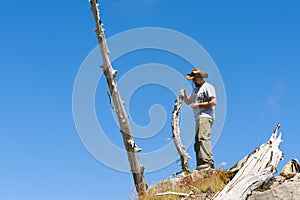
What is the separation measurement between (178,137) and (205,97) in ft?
10.4

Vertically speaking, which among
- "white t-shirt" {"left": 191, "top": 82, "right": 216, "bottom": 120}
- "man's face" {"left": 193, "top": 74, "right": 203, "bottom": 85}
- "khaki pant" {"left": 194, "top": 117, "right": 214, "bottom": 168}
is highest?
"man's face" {"left": 193, "top": 74, "right": 203, "bottom": 85}

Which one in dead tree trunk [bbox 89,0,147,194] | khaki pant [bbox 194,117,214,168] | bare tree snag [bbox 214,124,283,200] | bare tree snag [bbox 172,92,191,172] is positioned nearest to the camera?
bare tree snag [bbox 214,124,283,200]

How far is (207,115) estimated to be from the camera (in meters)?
11.9

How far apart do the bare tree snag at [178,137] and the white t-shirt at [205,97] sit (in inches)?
95.8

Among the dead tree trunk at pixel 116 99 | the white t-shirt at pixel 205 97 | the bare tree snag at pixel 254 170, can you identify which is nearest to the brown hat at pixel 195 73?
the white t-shirt at pixel 205 97

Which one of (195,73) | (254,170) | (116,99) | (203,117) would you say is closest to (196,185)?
(254,170)

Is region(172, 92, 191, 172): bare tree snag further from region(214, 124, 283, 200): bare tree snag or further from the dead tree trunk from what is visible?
region(214, 124, 283, 200): bare tree snag

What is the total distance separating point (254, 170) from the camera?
995 centimetres

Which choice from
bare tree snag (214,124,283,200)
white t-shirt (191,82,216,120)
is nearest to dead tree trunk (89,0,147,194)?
white t-shirt (191,82,216,120)

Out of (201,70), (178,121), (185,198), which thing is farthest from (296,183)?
(178,121)

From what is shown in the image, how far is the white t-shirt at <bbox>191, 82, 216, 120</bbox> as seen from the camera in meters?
11.8

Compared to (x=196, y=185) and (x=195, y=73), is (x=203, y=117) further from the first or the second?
(x=196, y=185)

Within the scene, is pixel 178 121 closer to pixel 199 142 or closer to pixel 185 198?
pixel 199 142

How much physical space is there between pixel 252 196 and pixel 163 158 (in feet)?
15.0
